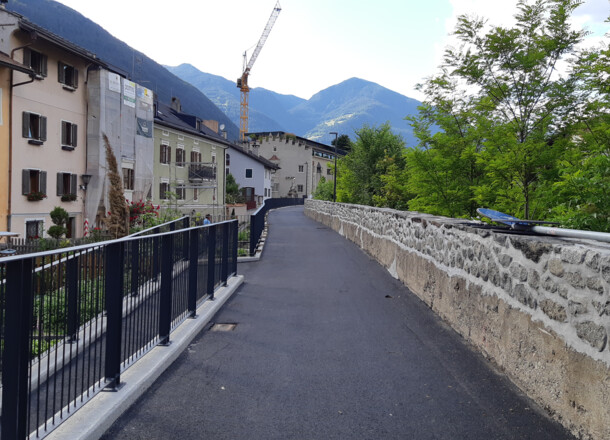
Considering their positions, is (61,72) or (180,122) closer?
(61,72)

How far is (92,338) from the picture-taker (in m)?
4.00

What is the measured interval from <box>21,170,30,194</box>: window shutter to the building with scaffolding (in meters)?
14.2

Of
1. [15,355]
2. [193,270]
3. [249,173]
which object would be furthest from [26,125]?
[249,173]

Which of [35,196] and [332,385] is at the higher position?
[35,196]

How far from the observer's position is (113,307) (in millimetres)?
4195

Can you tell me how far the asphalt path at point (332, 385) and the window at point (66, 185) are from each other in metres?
24.6

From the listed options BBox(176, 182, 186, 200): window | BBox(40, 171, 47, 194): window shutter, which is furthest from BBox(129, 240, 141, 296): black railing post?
BBox(176, 182, 186, 200): window

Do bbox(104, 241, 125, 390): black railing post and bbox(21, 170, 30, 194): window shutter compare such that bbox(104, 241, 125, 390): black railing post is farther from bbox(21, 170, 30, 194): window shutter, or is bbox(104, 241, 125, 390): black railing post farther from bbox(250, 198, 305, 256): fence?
bbox(21, 170, 30, 194): window shutter

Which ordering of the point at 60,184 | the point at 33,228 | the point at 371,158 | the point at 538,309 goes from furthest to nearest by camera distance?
the point at 371,158 < the point at 60,184 < the point at 33,228 < the point at 538,309

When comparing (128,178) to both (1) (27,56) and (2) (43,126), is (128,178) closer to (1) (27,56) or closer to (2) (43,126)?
Result: (2) (43,126)

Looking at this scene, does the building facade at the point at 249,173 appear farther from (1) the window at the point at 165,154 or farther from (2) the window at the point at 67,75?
(2) the window at the point at 67,75

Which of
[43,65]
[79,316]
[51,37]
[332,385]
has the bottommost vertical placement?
[332,385]

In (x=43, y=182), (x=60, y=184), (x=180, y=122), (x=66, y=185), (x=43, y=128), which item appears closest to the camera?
(x=43, y=182)

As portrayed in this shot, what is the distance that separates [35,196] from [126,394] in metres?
25.6
